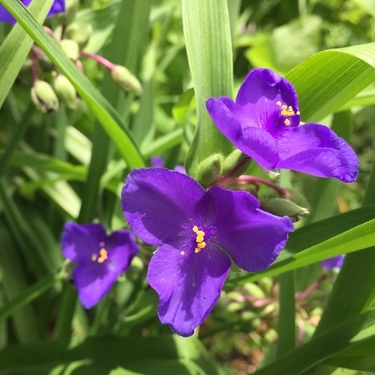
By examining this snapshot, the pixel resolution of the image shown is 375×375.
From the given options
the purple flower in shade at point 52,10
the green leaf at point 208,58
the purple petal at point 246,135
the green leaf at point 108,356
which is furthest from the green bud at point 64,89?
the green leaf at point 108,356

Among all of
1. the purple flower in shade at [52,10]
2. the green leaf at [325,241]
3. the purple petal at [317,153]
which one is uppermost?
the purple flower in shade at [52,10]

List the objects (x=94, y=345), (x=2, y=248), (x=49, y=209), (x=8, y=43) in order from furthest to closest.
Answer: (x=49, y=209) < (x=2, y=248) < (x=94, y=345) < (x=8, y=43)

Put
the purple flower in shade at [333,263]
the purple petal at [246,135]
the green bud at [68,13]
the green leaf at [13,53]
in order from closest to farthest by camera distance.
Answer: the purple petal at [246,135]
the green leaf at [13,53]
the green bud at [68,13]
the purple flower in shade at [333,263]

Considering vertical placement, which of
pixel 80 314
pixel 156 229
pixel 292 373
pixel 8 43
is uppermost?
pixel 8 43

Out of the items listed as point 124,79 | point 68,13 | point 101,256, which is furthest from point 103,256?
point 68,13

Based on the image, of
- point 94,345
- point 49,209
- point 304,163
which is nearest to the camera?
point 304,163

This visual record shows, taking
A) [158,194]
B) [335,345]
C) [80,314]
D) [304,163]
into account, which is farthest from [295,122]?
[80,314]

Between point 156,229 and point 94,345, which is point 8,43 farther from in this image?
point 94,345

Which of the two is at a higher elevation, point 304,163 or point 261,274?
point 304,163

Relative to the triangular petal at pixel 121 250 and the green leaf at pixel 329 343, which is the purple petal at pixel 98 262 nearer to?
the triangular petal at pixel 121 250
